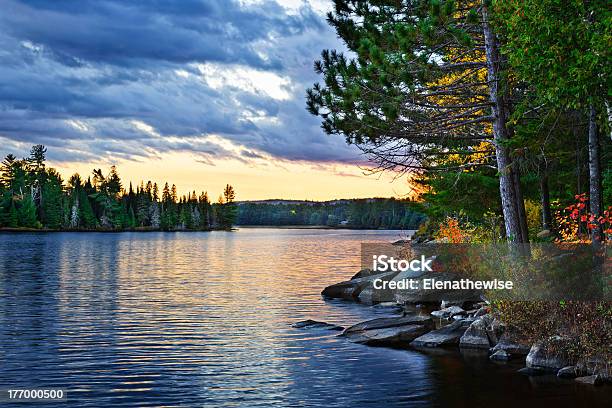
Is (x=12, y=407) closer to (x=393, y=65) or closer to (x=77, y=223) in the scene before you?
(x=393, y=65)

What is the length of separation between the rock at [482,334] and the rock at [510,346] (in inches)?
23.2

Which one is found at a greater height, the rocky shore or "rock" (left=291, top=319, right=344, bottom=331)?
the rocky shore

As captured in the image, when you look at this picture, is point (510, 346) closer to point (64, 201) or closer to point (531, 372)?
point (531, 372)

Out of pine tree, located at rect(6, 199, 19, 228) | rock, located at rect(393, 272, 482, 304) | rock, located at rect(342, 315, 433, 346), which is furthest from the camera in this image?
pine tree, located at rect(6, 199, 19, 228)

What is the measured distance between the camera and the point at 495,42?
22438 millimetres

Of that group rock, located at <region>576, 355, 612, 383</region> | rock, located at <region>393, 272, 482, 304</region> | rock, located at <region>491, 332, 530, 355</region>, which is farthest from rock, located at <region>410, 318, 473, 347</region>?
rock, located at <region>393, 272, 482, 304</region>

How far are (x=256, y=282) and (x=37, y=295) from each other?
14.0 metres

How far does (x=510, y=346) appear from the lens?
1805cm

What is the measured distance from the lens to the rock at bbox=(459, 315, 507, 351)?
19.2 m

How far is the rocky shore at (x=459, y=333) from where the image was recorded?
15.9m

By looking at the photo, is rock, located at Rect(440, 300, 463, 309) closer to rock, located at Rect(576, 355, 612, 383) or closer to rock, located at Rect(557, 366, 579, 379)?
rock, located at Rect(557, 366, 579, 379)
